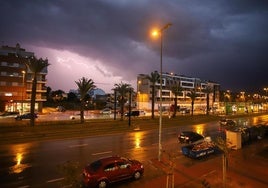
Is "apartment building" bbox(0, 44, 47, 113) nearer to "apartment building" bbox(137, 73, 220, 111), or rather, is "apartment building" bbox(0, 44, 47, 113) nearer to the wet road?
the wet road

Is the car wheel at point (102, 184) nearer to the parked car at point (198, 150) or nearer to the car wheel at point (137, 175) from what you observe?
the car wheel at point (137, 175)

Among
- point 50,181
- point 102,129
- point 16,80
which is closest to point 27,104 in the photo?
point 16,80

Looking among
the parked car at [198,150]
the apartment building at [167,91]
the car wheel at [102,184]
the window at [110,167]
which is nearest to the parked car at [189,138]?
the parked car at [198,150]

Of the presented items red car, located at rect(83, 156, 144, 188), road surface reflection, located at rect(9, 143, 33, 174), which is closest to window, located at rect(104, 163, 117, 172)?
red car, located at rect(83, 156, 144, 188)

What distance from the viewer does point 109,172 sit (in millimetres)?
15656

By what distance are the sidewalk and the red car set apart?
137 cm

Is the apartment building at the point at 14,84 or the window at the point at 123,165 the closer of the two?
the window at the point at 123,165

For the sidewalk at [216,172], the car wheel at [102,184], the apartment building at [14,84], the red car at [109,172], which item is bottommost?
the sidewalk at [216,172]

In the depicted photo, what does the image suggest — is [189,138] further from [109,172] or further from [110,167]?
[109,172]

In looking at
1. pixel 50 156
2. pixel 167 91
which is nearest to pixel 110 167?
pixel 50 156

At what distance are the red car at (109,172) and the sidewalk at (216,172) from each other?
137 centimetres

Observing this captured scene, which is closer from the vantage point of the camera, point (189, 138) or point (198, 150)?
point (198, 150)

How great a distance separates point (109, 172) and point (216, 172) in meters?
8.84

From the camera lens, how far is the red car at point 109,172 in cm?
1496
